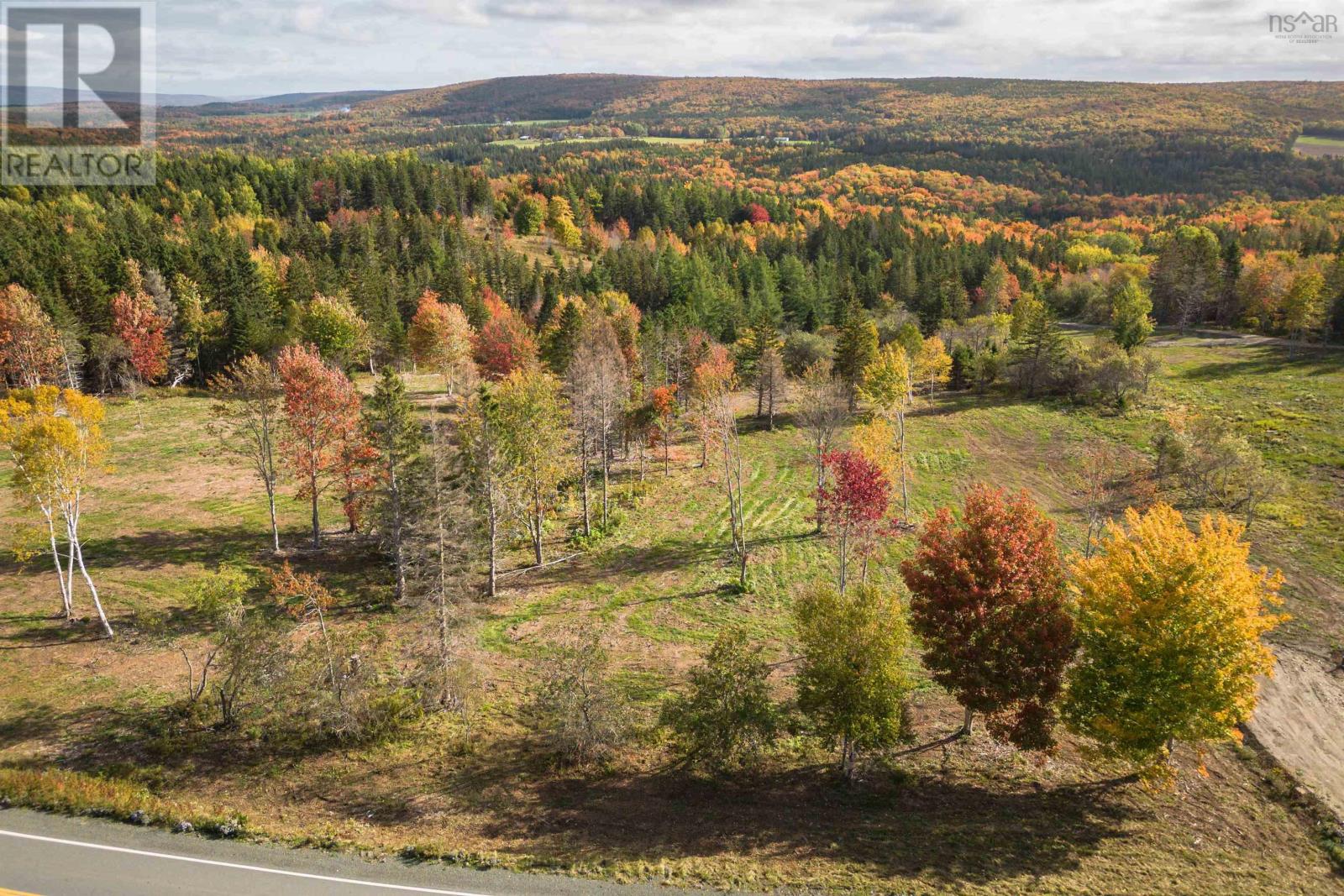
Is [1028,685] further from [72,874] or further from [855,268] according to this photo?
[855,268]

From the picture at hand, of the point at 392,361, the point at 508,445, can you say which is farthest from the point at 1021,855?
the point at 392,361

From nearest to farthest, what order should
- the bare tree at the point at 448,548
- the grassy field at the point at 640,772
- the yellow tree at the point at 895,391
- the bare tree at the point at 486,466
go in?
the grassy field at the point at 640,772 < the bare tree at the point at 448,548 < the bare tree at the point at 486,466 < the yellow tree at the point at 895,391

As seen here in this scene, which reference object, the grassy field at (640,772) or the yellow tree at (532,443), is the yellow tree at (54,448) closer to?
the grassy field at (640,772)

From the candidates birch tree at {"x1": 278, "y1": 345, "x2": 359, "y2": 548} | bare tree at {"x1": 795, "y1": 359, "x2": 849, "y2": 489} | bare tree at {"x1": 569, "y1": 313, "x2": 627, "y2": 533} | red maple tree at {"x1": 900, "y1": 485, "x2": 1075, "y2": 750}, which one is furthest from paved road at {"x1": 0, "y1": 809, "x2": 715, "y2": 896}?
bare tree at {"x1": 795, "y1": 359, "x2": 849, "y2": 489}

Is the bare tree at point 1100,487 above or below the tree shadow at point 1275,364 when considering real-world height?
below

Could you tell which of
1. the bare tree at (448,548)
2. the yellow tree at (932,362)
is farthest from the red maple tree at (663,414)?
the yellow tree at (932,362)

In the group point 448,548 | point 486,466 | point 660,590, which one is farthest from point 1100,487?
point 448,548
